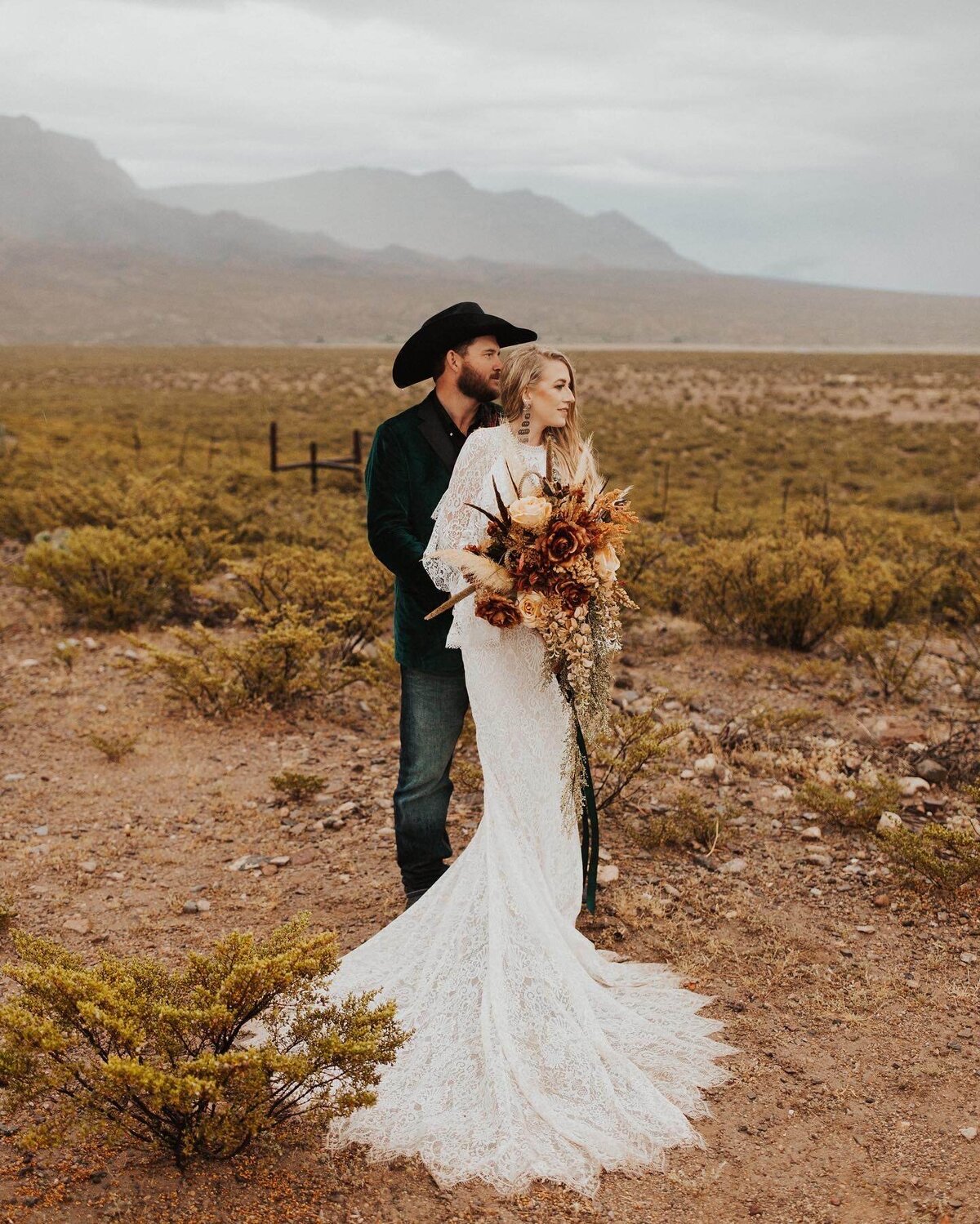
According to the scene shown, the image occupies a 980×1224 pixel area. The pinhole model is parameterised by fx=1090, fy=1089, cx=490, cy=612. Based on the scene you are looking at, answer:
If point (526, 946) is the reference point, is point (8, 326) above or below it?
above

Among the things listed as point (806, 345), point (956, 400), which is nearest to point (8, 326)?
point (806, 345)

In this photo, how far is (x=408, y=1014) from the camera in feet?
10.0

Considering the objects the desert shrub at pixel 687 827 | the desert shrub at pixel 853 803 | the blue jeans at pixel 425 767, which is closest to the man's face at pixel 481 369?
the blue jeans at pixel 425 767

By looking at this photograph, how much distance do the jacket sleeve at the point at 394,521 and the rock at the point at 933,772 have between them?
9.92 ft

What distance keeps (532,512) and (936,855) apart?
2.36 m

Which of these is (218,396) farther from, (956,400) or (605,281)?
(605,281)

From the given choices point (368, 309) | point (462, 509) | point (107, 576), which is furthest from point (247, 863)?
point (368, 309)

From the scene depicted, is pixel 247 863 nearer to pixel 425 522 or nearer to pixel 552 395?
pixel 425 522

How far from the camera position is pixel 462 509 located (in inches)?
127

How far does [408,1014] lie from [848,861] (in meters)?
2.23

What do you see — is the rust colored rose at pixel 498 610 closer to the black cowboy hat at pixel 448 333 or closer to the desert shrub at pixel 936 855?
the black cowboy hat at pixel 448 333

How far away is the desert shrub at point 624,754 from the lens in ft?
15.2

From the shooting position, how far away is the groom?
11.1 feet

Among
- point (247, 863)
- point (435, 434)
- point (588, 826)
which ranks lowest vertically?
point (247, 863)
